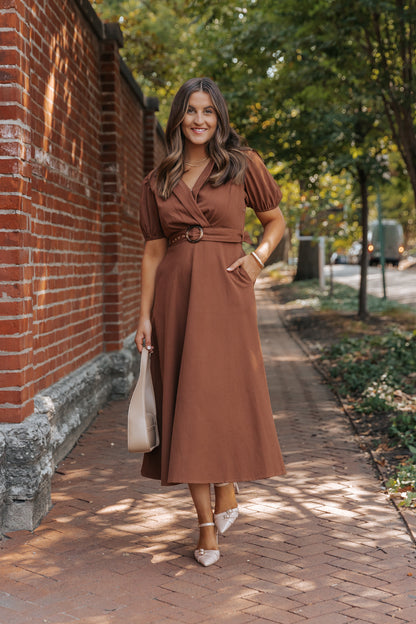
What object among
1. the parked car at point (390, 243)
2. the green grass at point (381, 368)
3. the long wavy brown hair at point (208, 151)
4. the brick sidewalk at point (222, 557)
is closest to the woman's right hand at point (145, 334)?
the long wavy brown hair at point (208, 151)

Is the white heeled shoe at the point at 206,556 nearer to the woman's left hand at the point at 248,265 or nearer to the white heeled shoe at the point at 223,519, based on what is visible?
the white heeled shoe at the point at 223,519

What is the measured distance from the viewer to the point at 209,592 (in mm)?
3457

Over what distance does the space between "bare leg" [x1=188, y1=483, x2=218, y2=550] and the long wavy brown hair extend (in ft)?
4.59

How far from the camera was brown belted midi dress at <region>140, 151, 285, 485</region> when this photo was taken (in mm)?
3674

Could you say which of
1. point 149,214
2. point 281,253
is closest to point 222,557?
point 149,214

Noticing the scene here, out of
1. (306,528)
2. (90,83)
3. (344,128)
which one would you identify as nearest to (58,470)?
(306,528)

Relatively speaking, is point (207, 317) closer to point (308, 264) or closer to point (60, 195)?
point (60, 195)

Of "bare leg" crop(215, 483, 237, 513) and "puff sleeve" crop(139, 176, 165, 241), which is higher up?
"puff sleeve" crop(139, 176, 165, 241)

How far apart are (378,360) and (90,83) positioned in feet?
15.6

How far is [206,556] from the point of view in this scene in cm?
378

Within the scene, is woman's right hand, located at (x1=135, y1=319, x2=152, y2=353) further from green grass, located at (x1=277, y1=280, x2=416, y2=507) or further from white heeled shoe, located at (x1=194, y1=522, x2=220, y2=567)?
green grass, located at (x1=277, y1=280, x2=416, y2=507)

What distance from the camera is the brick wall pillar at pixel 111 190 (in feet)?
26.1

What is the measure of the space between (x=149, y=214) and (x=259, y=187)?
0.56 meters

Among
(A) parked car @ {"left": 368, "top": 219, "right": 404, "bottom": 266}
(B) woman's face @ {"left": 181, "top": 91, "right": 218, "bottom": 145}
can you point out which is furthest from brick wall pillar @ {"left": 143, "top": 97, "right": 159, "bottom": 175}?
(A) parked car @ {"left": 368, "top": 219, "right": 404, "bottom": 266}
